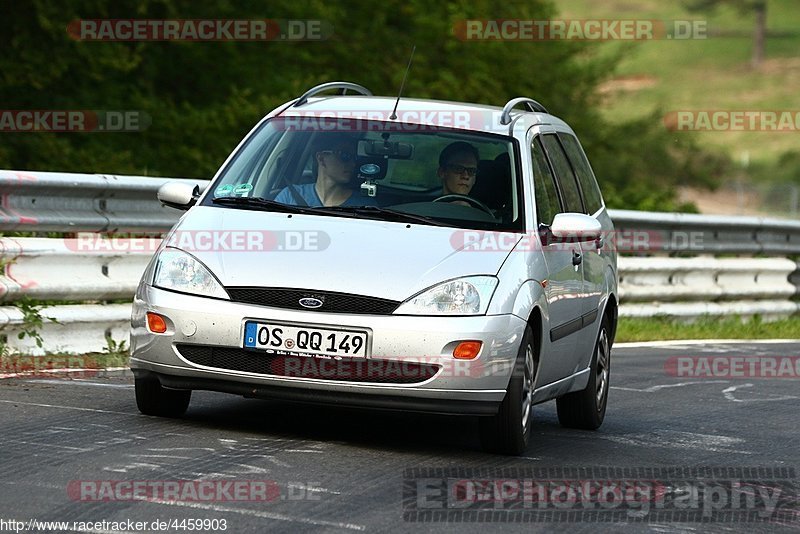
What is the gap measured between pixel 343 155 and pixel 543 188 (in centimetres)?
108

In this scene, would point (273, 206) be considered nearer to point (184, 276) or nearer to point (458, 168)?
point (184, 276)

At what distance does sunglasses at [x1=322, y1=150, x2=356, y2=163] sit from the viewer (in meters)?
8.20

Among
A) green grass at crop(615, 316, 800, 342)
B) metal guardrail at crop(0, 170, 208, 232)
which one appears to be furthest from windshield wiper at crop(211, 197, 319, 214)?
green grass at crop(615, 316, 800, 342)

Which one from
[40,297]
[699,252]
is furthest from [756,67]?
[40,297]

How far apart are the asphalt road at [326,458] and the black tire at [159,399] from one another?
0.09 m

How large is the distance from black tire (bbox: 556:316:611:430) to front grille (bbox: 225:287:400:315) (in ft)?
7.67

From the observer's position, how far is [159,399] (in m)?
7.76

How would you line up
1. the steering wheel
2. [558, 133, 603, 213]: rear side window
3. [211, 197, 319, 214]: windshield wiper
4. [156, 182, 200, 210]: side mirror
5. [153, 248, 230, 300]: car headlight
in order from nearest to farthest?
[153, 248, 230, 300]: car headlight < [211, 197, 319, 214]: windshield wiper < the steering wheel < [156, 182, 200, 210]: side mirror < [558, 133, 603, 213]: rear side window

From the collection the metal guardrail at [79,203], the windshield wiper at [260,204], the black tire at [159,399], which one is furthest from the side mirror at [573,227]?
the metal guardrail at [79,203]

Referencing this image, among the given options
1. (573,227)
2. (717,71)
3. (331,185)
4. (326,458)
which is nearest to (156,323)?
(326,458)

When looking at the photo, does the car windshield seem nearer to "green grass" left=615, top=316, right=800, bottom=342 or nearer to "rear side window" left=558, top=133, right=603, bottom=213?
"rear side window" left=558, top=133, right=603, bottom=213

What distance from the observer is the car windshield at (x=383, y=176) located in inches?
311

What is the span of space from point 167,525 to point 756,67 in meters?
117

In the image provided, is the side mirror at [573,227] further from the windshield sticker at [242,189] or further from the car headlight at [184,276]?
the car headlight at [184,276]
